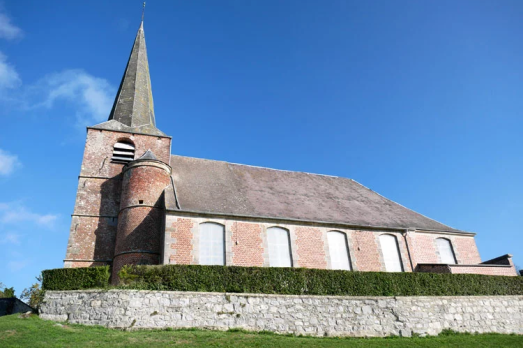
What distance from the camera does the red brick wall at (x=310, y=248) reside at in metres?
17.4

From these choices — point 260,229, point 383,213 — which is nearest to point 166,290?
point 260,229

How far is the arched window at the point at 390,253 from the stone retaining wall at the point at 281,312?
12.2 feet

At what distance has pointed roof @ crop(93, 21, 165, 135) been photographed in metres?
20.4

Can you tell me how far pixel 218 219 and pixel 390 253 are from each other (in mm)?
9297

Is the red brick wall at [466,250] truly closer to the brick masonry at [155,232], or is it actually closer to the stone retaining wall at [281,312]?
the brick masonry at [155,232]

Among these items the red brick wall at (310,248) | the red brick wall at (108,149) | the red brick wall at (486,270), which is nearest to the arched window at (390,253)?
the red brick wall at (486,270)

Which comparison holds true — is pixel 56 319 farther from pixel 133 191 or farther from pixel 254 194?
pixel 254 194

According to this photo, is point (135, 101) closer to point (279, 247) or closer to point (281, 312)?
point (279, 247)

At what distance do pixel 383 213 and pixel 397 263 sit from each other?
3.21 m

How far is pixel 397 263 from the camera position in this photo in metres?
Answer: 19.0

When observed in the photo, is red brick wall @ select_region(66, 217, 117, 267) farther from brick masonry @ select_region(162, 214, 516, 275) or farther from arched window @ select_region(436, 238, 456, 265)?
arched window @ select_region(436, 238, 456, 265)

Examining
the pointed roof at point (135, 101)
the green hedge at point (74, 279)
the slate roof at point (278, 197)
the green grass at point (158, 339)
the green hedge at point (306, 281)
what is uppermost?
the pointed roof at point (135, 101)

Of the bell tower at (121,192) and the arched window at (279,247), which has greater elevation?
the bell tower at (121,192)

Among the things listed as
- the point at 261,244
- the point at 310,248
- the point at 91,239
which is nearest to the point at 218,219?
the point at 261,244
